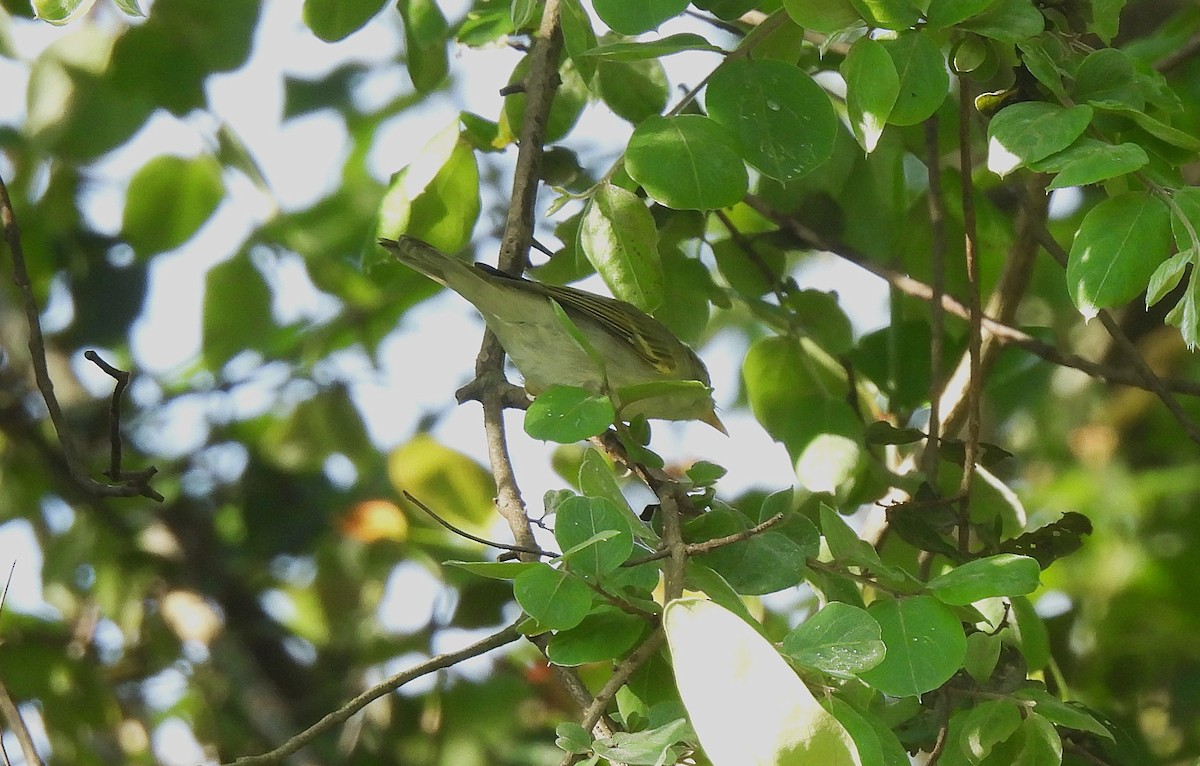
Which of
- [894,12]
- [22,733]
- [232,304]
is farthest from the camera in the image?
[232,304]

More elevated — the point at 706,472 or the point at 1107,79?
the point at 1107,79

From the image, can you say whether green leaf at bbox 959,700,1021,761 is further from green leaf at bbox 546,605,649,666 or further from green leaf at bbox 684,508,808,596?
green leaf at bbox 546,605,649,666

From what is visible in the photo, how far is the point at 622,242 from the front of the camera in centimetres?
139

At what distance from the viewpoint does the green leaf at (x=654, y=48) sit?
4.02 feet

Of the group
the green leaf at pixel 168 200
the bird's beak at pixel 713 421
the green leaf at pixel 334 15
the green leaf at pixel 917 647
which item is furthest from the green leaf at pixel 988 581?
the green leaf at pixel 168 200

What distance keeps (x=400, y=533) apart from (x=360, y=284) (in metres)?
0.64

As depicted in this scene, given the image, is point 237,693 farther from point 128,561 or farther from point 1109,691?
point 1109,691

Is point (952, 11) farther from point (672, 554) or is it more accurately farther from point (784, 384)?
point (784, 384)

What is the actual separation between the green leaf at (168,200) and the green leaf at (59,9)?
1235 mm

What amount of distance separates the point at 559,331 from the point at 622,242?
740mm

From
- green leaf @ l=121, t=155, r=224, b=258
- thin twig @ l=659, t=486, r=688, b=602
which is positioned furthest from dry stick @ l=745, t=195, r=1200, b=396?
green leaf @ l=121, t=155, r=224, b=258

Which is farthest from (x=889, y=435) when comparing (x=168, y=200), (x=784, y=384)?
(x=168, y=200)

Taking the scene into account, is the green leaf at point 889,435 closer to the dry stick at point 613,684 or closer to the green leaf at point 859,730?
the dry stick at point 613,684

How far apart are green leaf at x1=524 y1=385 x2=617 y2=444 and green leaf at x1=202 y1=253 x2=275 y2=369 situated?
1.42 metres
